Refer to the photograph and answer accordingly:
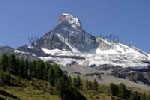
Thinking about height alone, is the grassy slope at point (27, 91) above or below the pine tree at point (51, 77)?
below

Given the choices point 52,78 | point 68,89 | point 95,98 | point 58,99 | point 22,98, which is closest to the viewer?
point 22,98

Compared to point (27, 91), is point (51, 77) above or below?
above

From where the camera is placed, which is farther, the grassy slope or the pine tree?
the pine tree

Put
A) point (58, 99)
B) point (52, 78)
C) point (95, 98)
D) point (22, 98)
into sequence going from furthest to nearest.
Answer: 1. point (52, 78)
2. point (95, 98)
3. point (58, 99)
4. point (22, 98)

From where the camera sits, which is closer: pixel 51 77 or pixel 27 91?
pixel 27 91

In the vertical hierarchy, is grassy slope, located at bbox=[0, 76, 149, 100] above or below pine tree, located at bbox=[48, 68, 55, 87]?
below

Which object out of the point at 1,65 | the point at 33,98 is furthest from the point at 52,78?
the point at 33,98

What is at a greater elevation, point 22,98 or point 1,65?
point 1,65

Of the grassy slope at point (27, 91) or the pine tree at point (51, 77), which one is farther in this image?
the pine tree at point (51, 77)

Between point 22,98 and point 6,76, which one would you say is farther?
point 6,76

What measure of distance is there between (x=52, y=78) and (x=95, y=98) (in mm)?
27444

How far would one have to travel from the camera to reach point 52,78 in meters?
194

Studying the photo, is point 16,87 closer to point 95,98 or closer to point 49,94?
point 49,94

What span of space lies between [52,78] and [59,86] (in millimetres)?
34948
